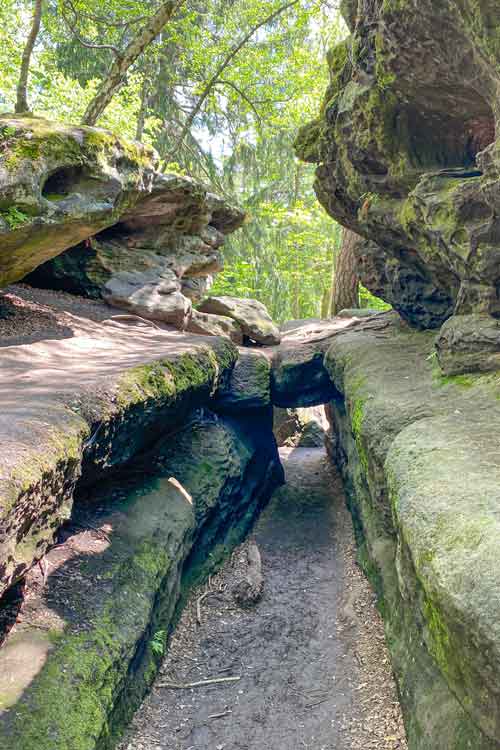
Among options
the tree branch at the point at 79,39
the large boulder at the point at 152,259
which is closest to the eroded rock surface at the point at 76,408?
the large boulder at the point at 152,259

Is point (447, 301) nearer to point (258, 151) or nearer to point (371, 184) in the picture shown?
point (371, 184)

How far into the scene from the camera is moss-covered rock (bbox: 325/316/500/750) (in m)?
2.36

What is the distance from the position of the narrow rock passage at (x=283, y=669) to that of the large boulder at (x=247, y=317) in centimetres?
544

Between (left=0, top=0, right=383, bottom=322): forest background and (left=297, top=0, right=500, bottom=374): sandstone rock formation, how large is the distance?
6.82 m

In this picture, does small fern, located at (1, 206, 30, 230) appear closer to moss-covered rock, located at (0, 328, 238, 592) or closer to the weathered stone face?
moss-covered rock, located at (0, 328, 238, 592)

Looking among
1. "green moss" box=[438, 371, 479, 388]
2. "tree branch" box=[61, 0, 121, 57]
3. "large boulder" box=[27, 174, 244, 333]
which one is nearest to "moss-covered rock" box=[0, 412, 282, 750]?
"green moss" box=[438, 371, 479, 388]

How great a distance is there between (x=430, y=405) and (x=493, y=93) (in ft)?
11.1

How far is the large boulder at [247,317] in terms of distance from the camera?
1199 cm

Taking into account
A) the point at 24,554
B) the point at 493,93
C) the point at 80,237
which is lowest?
the point at 24,554

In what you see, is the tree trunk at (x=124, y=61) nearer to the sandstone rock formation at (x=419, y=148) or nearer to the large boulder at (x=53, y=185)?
the large boulder at (x=53, y=185)

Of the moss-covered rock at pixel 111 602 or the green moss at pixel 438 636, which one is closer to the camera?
the green moss at pixel 438 636

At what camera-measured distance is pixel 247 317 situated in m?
12.2

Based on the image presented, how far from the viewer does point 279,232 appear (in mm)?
19656

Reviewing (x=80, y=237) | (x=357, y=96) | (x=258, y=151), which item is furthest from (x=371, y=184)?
(x=258, y=151)
